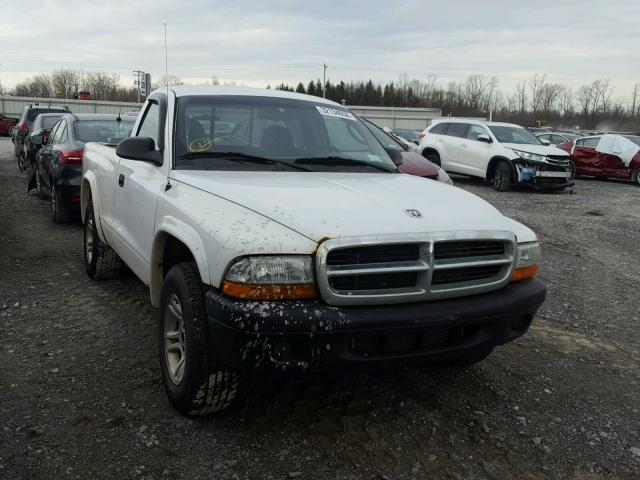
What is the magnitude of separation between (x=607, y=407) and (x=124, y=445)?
2.73m

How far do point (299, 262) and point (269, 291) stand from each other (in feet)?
0.60

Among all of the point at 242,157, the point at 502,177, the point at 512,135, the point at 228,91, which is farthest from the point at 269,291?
the point at 512,135

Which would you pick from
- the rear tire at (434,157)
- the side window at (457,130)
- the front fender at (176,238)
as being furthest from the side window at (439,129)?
the front fender at (176,238)

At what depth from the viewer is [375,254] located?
273 centimetres

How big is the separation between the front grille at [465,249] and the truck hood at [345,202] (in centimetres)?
8

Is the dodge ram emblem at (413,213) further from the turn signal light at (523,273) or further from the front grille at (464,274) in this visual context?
the turn signal light at (523,273)

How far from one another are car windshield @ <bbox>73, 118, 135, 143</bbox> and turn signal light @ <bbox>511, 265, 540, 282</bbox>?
6344 millimetres

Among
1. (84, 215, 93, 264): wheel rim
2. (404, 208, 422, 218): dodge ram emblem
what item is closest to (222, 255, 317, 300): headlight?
(404, 208, 422, 218): dodge ram emblem

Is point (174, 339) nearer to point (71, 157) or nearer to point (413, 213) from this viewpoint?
point (413, 213)

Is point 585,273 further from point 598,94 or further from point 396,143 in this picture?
point 598,94

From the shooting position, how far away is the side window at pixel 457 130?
16.3m

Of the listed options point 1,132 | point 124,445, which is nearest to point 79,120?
point 124,445

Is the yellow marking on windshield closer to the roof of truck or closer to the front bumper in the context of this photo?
the roof of truck

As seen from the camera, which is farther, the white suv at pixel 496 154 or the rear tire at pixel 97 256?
the white suv at pixel 496 154
